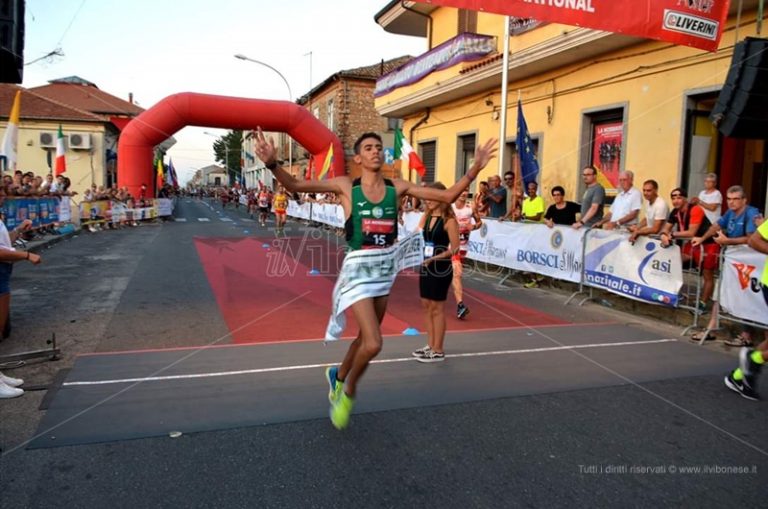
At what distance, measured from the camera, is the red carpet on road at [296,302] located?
7.04 metres

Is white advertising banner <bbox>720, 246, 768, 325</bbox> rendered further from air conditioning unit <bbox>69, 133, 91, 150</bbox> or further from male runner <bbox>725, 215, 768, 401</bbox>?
air conditioning unit <bbox>69, 133, 91, 150</bbox>

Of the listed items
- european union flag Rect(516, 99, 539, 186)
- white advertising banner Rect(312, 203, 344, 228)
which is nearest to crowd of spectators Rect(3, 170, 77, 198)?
white advertising banner Rect(312, 203, 344, 228)

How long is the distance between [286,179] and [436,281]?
7.50 ft

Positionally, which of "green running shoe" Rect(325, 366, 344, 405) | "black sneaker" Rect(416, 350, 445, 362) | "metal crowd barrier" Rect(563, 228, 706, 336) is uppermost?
"metal crowd barrier" Rect(563, 228, 706, 336)

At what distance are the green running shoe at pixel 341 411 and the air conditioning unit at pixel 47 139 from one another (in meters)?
40.5

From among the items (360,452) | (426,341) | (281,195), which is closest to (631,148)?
Result: (426,341)

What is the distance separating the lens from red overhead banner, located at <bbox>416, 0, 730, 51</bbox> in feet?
24.3

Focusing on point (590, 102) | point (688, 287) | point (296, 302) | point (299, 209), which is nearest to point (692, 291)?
point (688, 287)

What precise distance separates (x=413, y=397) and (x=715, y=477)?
85.0 inches

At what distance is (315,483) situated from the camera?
3176 mm

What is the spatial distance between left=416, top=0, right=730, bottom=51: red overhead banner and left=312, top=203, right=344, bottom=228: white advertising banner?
47.1 ft

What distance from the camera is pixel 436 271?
19.2 feet

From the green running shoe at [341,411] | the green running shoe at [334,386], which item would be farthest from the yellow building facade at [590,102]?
the green running shoe at [341,411]

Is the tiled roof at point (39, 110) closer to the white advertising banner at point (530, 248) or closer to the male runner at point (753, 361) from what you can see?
the white advertising banner at point (530, 248)
